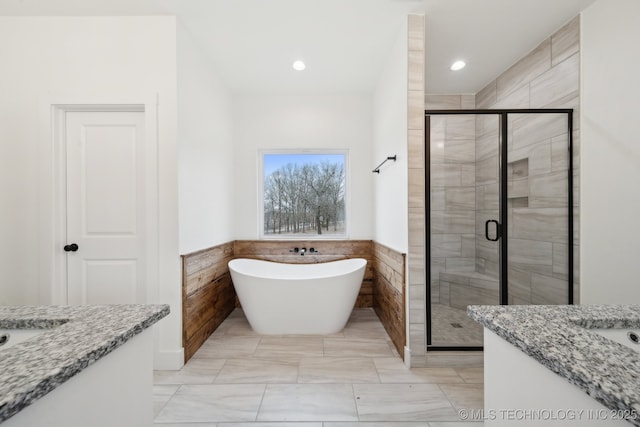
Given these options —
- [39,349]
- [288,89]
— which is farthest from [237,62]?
[39,349]

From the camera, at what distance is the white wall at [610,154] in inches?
69.2

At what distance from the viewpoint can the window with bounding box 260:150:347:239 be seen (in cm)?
349

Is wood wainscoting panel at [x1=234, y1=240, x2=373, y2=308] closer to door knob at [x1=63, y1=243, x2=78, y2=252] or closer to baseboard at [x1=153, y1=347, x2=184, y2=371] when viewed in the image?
baseboard at [x1=153, y1=347, x2=184, y2=371]

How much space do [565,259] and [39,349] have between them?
9.75ft

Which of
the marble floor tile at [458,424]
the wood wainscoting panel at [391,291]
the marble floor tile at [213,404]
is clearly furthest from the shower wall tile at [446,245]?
the marble floor tile at [213,404]

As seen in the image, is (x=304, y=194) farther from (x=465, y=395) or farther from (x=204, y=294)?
(x=465, y=395)

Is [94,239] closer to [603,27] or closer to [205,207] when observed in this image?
[205,207]

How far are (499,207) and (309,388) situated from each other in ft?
6.42

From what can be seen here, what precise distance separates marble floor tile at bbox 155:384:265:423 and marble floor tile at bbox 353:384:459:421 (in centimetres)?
65

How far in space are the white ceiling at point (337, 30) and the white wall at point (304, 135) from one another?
372mm

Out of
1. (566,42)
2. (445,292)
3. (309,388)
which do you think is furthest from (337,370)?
(566,42)

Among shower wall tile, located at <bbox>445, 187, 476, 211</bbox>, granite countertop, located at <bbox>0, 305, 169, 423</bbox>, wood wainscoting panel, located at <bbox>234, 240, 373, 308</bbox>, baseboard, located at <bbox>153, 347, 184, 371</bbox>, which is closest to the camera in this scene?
granite countertop, located at <bbox>0, 305, 169, 423</bbox>

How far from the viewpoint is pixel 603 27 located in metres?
1.89

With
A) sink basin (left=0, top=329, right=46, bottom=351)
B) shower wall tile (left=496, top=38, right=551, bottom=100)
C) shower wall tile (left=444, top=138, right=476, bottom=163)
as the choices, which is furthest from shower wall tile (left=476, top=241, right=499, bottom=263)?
sink basin (left=0, top=329, right=46, bottom=351)
